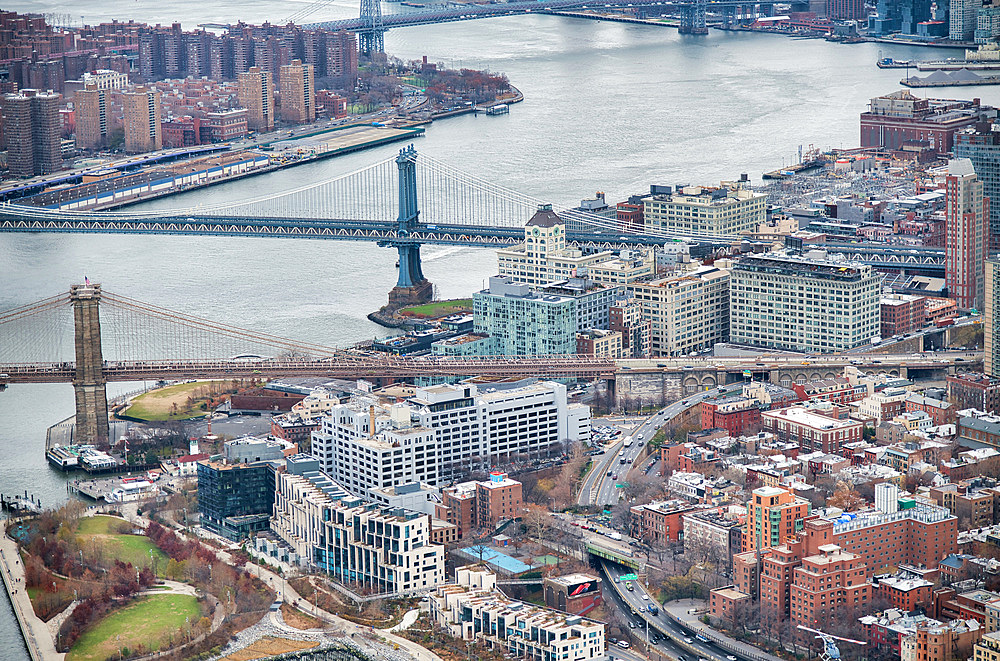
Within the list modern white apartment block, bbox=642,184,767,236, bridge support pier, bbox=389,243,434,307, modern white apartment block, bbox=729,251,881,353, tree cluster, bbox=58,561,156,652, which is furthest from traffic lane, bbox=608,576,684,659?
modern white apartment block, bbox=642,184,767,236

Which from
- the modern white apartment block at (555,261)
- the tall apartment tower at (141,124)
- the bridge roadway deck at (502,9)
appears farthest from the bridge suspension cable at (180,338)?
the bridge roadway deck at (502,9)

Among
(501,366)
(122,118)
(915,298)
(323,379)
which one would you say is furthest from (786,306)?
(122,118)

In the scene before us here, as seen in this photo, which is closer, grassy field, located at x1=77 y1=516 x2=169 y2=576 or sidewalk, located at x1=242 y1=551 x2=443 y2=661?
sidewalk, located at x1=242 y1=551 x2=443 y2=661

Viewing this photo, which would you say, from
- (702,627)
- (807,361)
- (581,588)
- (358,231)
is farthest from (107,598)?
(358,231)

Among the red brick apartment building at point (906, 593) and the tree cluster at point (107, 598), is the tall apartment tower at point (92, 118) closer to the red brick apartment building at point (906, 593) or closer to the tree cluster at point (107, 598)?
the tree cluster at point (107, 598)

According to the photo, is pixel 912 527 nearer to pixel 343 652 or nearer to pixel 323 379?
pixel 343 652

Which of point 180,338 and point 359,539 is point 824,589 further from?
point 180,338

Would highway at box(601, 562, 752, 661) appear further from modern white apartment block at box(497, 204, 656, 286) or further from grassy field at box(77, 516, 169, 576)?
modern white apartment block at box(497, 204, 656, 286)
